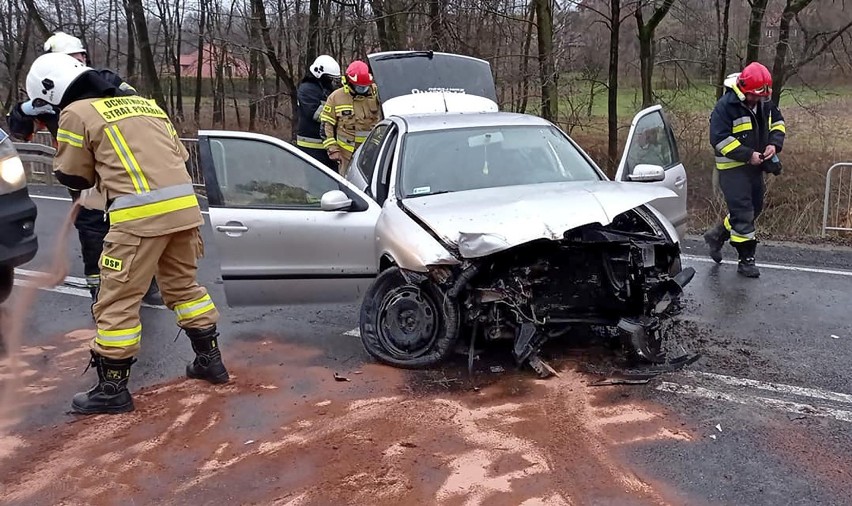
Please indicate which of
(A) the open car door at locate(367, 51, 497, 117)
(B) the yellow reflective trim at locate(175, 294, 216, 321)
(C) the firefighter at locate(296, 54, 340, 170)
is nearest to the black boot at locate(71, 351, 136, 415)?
(B) the yellow reflective trim at locate(175, 294, 216, 321)

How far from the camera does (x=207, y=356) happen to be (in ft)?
15.0

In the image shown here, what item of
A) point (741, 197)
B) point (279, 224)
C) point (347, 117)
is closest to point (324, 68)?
point (347, 117)

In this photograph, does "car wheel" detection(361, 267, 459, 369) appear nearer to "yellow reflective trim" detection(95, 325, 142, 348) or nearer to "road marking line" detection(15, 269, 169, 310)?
"yellow reflective trim" detection(95, 325, 142, 348)

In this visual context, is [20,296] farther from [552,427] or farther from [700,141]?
[700,141]

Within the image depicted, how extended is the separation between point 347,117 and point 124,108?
4.06m

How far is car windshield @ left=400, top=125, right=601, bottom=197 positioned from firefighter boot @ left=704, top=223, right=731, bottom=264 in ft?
7.62

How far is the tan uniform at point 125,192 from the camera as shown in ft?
13.2

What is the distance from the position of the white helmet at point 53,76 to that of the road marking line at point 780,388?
12.6ft

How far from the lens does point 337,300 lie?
16.9 ft

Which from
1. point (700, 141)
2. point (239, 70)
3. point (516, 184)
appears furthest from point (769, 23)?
point (239, 70)

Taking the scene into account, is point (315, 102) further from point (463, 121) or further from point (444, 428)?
point (444, 428)

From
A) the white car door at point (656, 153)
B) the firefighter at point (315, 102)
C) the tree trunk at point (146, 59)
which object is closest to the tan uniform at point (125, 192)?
the white car door at point (656, 153)

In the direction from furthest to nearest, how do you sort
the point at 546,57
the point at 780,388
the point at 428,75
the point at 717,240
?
the point at 546,57
the point at 428,75
the point at 717,240
the point at 780,388

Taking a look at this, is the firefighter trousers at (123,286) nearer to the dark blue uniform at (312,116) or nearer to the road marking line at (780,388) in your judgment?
the road marking line at (780,388)
